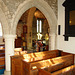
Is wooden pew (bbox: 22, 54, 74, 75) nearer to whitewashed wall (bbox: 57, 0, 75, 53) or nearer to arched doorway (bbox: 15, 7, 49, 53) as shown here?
whitewashed wall (bbox: 57, 0, 75, 53)

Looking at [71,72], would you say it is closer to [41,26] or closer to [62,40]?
[62,40]

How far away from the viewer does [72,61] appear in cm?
390

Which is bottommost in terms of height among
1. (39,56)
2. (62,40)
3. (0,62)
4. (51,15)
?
(0,62)

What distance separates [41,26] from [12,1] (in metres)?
10.2

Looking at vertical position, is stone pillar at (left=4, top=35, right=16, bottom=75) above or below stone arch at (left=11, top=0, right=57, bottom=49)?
below

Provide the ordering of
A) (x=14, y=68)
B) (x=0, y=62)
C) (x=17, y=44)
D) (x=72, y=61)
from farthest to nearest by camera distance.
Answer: (x=17, y=44) → (x=0, y=62) → (x=72, y=61) → (x=14, y=68)

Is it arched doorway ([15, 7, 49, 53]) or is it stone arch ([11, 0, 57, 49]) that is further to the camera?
arched doorway ([15, 7, 49, 53])

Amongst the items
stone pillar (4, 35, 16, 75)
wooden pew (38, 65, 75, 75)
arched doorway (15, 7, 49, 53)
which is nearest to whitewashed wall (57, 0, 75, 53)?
wooden pew (38, 65, 75, 75)

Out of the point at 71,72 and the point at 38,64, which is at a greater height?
the point at 38,64

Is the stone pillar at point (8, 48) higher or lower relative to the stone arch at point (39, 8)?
lower

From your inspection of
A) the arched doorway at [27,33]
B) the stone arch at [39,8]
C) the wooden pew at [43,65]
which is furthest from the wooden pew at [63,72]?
the arched doorway at [27,33]

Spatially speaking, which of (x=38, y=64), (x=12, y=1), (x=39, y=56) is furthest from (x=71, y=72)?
(x=12, y=1)

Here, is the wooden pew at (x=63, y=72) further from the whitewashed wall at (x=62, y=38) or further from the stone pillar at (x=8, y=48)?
the whitewashed wall at (x=62, y=38)

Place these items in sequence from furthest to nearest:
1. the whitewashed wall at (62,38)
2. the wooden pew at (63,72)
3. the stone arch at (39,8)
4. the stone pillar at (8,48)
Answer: the whitewashed wall at (62,38), the stone arch at (39,8), the stone pillar at (8,48), the wooden pew at (63,72)
